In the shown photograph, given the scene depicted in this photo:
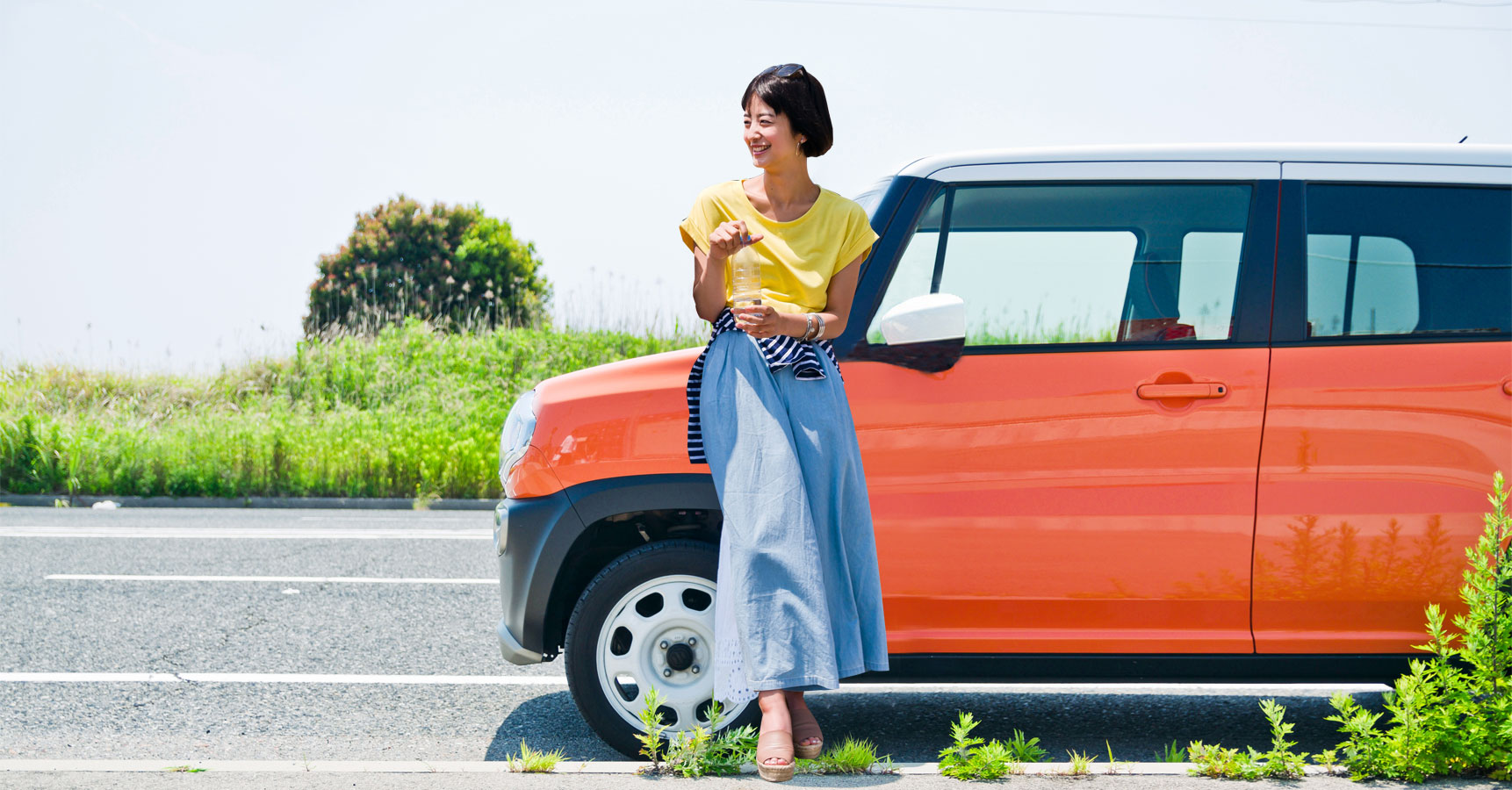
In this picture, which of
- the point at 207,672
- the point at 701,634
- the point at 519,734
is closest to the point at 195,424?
the point at 207,672

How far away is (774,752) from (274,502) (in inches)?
409

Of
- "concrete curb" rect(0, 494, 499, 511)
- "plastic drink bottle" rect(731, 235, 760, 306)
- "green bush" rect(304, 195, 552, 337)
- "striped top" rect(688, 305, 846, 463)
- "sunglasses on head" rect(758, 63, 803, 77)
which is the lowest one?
"concrete curb" rect(0, 494, 499, 511)

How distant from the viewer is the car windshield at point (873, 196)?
3.60m

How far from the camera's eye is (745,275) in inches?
114

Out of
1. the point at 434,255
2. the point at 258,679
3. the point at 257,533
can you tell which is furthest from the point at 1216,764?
the point at 434,255

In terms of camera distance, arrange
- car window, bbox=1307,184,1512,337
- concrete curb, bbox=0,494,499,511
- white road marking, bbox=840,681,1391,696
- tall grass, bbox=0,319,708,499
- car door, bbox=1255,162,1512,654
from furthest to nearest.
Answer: tall grass, bbox=0,319,708,499 < concrete curb, bbox=0,494,499,511 < white road marking, bbox=840,681,1391,696 < car window, bbox=1307,184,1512,337 < car door, bbox=1255,162,1512,654

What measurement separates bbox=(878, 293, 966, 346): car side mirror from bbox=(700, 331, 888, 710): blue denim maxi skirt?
0.66 ft

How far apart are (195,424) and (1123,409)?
13466 millimetres

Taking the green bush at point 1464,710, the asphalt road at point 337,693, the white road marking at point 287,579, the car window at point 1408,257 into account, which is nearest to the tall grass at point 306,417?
the asphalt road at point 337,693

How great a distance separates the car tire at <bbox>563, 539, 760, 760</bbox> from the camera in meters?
3.38

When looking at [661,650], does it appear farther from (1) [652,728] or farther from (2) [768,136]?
(2) [768,136]

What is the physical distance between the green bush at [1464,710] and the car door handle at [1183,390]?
73cm

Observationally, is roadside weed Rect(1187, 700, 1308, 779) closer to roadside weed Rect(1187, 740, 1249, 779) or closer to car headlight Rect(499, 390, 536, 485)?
roadside weed Rect(1187, 740, 1249, 779)

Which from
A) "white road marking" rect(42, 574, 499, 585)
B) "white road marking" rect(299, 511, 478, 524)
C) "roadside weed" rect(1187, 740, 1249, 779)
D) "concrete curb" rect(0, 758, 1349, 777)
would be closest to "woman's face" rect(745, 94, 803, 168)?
"concrete curb" rect(0, 758, 1349, 777)
